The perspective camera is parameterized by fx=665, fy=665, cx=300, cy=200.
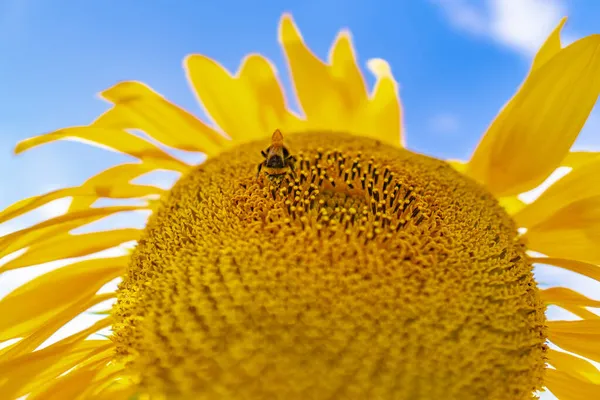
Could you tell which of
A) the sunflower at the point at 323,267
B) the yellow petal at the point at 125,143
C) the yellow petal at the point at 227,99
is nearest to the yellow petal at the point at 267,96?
the yellow petal at the point at 227,99

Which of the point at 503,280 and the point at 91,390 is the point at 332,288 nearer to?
the point at 503,280

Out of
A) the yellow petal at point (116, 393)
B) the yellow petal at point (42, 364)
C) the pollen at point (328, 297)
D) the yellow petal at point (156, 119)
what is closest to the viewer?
the pollen at point (328, 297)

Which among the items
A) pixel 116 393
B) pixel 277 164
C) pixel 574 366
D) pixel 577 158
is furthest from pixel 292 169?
pixel 577 158

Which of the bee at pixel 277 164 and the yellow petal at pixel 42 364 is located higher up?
the bee at pixel 277 164

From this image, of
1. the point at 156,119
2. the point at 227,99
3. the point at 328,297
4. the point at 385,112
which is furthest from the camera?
the point at 385,112

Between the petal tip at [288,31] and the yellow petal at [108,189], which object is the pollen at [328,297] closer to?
the yellow petal at [108,189]

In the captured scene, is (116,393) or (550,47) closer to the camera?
(116,393)

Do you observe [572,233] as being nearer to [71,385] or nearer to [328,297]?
[328,297]

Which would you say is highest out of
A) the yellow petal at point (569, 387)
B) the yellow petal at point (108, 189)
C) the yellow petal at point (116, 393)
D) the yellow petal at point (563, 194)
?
the yellow petal at point (108, 189)
